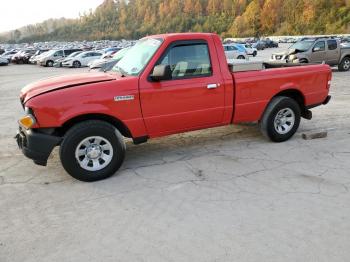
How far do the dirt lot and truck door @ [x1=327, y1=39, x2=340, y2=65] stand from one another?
41.1ft

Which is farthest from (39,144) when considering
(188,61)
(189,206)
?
(188,61)

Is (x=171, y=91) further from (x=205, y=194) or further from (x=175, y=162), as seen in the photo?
(x=205, y=194)

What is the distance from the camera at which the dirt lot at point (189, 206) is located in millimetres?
3363

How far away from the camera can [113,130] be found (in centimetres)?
498

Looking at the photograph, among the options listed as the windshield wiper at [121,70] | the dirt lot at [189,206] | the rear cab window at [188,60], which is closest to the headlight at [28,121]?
the dirt lot at [189,206]

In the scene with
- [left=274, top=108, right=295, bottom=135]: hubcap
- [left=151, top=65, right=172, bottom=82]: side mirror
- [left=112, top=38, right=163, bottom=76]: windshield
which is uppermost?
[left=112, top=38, right=163, bottom=76]: windshield

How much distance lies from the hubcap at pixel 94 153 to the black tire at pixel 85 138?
0.10 ft

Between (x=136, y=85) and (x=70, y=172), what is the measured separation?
1442mm

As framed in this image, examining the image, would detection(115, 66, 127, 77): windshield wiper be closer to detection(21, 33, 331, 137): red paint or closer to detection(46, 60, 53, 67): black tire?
detection(21, 33, 331, 137): red paint

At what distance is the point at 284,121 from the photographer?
21.4ft

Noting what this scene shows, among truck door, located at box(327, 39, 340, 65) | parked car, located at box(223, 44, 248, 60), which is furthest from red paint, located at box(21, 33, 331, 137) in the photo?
parked car, located at box(223, 44, 248, 60)

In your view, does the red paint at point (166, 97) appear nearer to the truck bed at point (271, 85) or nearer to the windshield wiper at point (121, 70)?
the truck bed at point (271, 85)

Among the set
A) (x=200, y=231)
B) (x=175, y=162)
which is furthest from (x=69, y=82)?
(x=200, y=231)

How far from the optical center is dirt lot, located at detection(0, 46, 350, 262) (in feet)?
11.0
